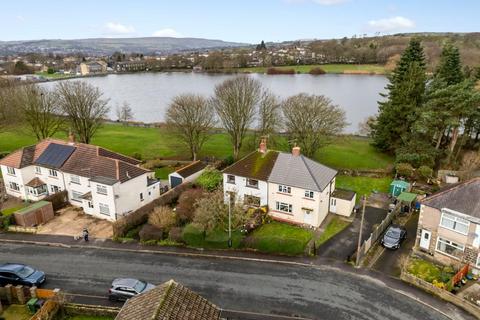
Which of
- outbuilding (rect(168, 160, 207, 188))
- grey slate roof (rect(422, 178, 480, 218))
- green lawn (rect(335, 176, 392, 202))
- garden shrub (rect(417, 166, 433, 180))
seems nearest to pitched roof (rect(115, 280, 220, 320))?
grey slate roof (rect(422, 178, 480, 218))

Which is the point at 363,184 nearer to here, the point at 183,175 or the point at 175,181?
the point at 183,175

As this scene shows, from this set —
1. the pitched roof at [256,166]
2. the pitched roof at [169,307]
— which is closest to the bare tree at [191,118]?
the pitched roof at [256,166]

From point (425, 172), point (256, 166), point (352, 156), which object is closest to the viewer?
point (256, 166)

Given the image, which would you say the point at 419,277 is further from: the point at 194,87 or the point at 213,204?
the point at 194,87

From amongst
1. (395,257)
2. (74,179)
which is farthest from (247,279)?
(74,179)

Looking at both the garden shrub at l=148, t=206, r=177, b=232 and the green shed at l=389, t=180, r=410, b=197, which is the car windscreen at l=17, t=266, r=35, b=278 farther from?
the green shed at l=389, t=180, r=410, b=197

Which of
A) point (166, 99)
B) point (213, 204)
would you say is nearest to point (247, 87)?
point (213, 204)
